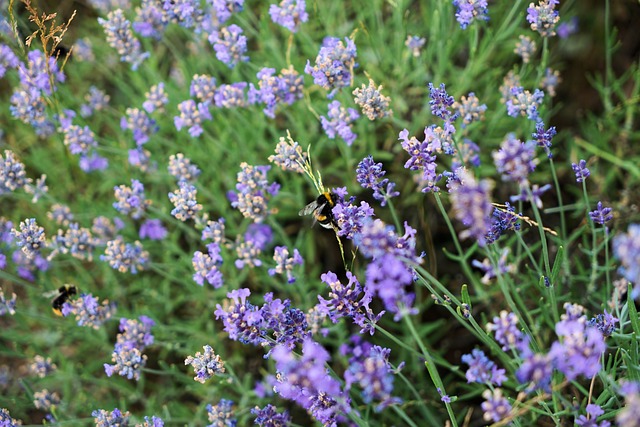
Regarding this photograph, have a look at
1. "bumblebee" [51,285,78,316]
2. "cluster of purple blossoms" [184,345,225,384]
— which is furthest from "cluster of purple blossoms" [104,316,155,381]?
"cluster of purple blossoms" [184,345,225,384]

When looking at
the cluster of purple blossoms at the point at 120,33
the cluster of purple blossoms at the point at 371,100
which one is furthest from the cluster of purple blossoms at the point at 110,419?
the cluster of purple blossoms at the point at 120,33

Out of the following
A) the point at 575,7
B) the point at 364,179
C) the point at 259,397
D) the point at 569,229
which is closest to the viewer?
the point at 364,179

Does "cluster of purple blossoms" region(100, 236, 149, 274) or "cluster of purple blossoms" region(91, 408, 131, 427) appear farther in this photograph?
"cluster of purple blossoms" region(100, 236, 149, 274)

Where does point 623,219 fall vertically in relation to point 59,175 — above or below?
below

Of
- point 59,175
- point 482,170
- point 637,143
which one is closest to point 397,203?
point 482,170

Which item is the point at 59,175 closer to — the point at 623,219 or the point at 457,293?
the point at 457,293

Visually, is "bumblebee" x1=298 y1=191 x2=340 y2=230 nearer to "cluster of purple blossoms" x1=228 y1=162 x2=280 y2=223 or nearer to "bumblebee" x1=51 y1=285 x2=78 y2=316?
"cluster of purple blossoms" x1=228 y1=162 x2=280 y2=223

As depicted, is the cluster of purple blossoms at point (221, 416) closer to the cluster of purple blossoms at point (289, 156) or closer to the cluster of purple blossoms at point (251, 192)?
the cluster of purple blossoms at point (251, 192)
